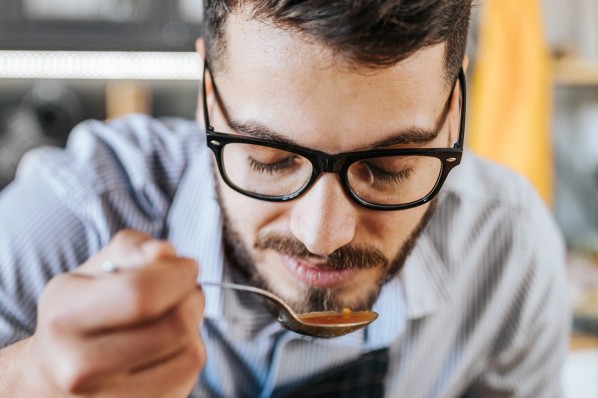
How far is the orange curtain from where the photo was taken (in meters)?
2.35

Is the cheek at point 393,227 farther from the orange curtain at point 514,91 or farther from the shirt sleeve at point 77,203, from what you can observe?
the orange curtain at point 514,91

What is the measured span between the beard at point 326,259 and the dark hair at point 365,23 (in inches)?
11.8

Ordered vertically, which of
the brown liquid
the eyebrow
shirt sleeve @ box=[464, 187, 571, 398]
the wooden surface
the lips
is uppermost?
the eyebrow

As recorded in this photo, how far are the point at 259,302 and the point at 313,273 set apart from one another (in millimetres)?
291

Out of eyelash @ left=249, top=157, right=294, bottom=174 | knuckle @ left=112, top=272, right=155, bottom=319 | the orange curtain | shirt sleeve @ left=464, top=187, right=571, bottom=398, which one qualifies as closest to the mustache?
eyelash @ left=249, top=157, right=294, bottom=174

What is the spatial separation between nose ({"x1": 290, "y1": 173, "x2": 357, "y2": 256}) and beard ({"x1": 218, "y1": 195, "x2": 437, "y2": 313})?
0.13 ft

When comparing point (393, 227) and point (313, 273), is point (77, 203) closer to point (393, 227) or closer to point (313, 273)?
point (313, 273)

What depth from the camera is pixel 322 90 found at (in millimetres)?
841

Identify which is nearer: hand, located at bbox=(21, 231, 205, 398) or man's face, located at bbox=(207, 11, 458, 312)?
hand, located at bbox=(21, 231, 205, 398)

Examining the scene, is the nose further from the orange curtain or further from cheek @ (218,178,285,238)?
the orange curtain

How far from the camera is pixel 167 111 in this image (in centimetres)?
277

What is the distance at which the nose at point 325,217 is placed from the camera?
2.97 ft

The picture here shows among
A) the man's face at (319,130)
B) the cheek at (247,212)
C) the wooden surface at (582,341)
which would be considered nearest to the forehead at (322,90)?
the man's face at (319,130)

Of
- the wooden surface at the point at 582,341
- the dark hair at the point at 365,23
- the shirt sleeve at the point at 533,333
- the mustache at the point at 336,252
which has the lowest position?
the wooden surface at the point at 582,341
